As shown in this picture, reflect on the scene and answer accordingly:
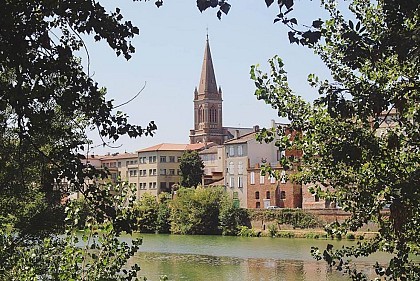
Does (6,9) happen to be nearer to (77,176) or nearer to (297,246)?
(77,176)

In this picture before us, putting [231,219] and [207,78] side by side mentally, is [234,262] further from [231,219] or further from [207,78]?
[207,78]

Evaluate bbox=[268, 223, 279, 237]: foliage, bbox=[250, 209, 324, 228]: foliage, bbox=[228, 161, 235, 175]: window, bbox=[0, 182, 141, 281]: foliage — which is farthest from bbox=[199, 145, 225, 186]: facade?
bbox=[0, 182, 141, 281]: foliage

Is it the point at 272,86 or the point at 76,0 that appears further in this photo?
the point at 272,86

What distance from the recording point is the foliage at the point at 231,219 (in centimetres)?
5608

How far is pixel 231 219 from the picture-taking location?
2227 inches

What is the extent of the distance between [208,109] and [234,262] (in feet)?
305

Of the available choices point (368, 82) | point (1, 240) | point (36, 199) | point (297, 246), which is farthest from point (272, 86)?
point (297, 246)

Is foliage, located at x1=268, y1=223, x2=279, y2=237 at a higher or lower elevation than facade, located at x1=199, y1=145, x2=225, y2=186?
lower

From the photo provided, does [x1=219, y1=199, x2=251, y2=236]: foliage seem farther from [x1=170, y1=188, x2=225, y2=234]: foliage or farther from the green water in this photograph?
the green water

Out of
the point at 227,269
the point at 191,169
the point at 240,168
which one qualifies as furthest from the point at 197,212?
the point at 227,269

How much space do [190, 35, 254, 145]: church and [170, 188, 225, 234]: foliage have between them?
59.9 metres

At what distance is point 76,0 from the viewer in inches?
127

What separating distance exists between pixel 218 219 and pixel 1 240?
161ft

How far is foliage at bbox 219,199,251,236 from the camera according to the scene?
5608 centimetres
